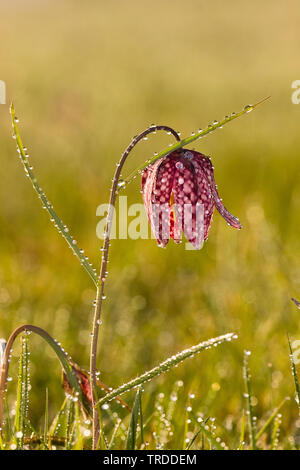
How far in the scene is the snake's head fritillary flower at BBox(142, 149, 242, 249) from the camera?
4.12ft

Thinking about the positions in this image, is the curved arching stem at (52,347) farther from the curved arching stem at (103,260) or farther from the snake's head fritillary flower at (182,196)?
the snake's head fritillary flower at (182,196)

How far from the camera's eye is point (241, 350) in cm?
211

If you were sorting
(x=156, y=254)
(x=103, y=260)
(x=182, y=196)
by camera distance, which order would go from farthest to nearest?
(x=156, y=254) → (x=182, y=196) → (x=103, y=260)

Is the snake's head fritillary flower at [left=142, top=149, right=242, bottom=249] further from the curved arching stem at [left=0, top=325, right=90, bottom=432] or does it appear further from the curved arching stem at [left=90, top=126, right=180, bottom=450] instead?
the curved arching stem at [left=0, top=325, right=90, bottom=432]

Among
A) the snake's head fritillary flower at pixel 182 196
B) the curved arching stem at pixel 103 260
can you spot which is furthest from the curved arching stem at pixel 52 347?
the snake's head fritillary flower at pixel 182 196

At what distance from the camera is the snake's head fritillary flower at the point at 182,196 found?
1.25 meters

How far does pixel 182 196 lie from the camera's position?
4.19ft

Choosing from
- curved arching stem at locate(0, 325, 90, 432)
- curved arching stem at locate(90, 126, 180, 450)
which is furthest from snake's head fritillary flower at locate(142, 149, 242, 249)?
curved arching stem at locate(0, 325, 90, 432)

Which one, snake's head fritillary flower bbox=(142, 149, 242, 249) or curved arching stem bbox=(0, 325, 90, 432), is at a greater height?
snake's head fritillary flower bbox=(142, 149, 242, 249)

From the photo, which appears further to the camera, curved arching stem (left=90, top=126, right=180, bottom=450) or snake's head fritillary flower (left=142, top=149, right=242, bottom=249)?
snake's head fritillary flower (left=142, top=149, right=242, bottom=249)

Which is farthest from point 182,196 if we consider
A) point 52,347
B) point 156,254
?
point 156,254

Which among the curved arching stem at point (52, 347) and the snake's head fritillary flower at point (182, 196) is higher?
the snake's head fritillary flower at point (182, 196)

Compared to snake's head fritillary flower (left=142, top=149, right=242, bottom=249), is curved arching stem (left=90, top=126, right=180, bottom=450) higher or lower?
lower

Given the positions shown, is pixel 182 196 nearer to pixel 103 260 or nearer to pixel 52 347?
pixel 103 260
